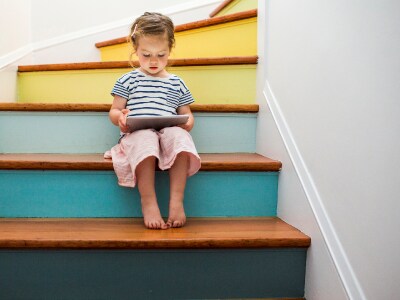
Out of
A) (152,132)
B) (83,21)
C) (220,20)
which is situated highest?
(83,21)

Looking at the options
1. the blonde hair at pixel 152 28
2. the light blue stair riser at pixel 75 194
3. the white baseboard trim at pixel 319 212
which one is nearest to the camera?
the white baseboard trim at pixel 319 212

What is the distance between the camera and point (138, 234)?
1.16 m

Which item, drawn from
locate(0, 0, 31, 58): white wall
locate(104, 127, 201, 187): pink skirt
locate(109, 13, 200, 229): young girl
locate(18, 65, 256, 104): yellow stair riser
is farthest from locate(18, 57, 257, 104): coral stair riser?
locate(104, 127, 201, 187): pink skirt

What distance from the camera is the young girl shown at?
128cm

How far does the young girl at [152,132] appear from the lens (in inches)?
50.4

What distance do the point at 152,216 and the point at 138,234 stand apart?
0.10m

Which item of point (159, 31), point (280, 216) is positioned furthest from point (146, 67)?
point (280, 216)

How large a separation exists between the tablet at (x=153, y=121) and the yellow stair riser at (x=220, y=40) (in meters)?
0.83

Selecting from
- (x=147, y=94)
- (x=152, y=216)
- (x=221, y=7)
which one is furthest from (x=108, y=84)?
(x=221, y=7)

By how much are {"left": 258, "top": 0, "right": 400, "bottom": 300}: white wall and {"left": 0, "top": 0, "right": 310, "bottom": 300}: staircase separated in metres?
0.10

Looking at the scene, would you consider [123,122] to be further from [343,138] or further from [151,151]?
[343,138]

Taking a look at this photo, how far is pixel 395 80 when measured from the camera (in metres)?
0.75

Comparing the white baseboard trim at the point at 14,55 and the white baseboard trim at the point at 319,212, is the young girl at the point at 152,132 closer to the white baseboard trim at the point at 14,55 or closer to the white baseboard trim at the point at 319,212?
the white baseboard trim at the point at 319,212

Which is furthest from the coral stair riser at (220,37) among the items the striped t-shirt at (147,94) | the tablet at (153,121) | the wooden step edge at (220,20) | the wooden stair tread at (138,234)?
the wooden stair tread at (138,234)
